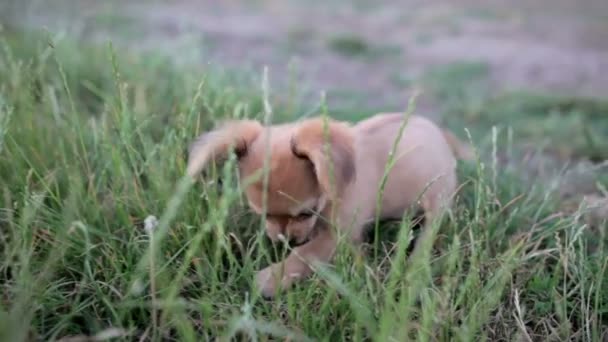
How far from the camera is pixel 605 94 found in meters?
5.46

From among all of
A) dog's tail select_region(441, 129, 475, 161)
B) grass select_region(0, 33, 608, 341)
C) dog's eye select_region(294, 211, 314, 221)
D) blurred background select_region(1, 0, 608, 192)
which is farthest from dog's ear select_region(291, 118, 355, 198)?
dog's tail select_region(441, 129, 475, 161)

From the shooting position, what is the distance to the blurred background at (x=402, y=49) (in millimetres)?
4570

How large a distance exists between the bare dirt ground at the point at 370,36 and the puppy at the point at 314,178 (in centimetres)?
203

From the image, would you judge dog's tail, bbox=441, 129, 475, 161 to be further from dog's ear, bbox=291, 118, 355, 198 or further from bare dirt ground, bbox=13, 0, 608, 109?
bare dirt ground, bbox=13, 0, 608, 109

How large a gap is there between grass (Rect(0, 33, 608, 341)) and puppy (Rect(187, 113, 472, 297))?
9 cm

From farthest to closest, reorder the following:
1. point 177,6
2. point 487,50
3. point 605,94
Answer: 1. point 177,6
2. point 487,50
3. point 605,94

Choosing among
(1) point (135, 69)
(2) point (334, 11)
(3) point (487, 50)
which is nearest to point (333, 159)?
(1) point (135, 69)

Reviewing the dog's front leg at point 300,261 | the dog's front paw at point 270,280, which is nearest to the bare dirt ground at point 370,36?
the dog's front leg at point 300,261

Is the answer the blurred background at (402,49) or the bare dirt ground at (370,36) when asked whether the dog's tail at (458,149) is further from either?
the bare dirt ground at (370,36)

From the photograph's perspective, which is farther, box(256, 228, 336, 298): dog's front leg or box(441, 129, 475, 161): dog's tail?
box(441, 129, 475, 161): dog's tail

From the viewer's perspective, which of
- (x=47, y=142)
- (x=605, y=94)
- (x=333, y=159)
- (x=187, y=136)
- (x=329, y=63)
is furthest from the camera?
(x=329, y=63)

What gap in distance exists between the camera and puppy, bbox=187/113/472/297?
2.09 meters

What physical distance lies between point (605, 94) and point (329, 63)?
2.66 meters

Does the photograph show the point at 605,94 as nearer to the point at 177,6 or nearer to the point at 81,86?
the point at 81,86
